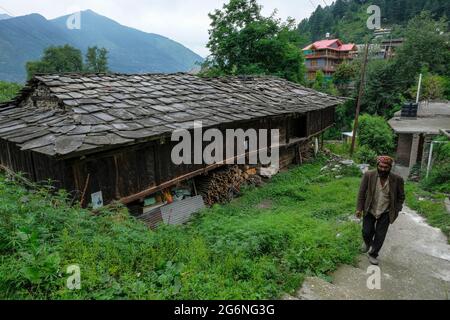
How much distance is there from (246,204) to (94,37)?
221 meters

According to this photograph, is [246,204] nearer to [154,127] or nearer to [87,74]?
[154,127]

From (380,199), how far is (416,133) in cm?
1269

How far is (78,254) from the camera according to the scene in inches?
156

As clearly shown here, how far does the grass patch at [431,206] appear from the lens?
7500 millimetres

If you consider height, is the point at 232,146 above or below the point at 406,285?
above

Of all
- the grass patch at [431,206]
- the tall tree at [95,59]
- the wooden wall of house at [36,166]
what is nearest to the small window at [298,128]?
the grass patch at [431,206]

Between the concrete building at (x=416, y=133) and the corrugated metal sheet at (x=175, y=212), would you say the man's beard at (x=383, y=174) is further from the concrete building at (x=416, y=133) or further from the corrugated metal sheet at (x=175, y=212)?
the concrete building at (x=416, y=133)

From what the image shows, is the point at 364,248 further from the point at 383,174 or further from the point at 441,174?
the point at 441,174

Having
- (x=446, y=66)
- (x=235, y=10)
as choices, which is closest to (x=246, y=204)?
(x=235, y=10)

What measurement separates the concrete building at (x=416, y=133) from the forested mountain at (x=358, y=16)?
144ft

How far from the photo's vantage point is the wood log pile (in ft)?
34.0

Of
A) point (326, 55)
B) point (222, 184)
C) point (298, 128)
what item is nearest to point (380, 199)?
point (222, 184)

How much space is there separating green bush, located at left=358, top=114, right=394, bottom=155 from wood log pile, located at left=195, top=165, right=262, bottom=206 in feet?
49.7

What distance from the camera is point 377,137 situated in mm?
22281
